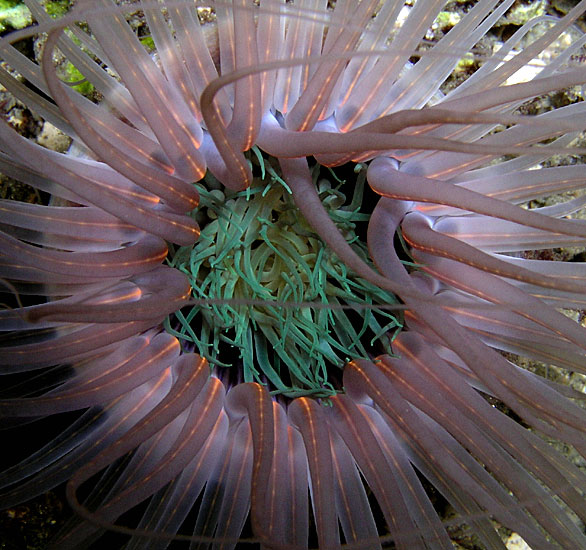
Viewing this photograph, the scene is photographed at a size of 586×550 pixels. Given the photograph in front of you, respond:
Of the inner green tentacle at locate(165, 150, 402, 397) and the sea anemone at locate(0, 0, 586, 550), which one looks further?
the inner green tentacle at locate(165, 150, 402, 397)

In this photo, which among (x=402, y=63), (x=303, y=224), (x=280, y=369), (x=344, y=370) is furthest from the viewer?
(x=280, y=369)

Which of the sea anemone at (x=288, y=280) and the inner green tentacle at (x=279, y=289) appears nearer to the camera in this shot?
the sea anemone at (x=288, y=280)

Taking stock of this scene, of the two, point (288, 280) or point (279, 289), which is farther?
point (279, 289)

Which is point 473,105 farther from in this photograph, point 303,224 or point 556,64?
point 303,224

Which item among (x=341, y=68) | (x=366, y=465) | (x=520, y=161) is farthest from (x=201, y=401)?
(x=520, y=161)
